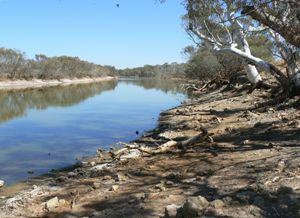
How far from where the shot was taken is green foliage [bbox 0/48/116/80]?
63562 millimetres

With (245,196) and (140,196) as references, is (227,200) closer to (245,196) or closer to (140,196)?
(245,196)

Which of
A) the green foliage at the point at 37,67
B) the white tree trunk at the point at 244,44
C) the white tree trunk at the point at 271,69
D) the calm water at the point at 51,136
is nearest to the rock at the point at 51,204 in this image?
the calm water at the point at 51,136

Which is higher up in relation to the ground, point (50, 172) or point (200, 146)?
point (200, 146)

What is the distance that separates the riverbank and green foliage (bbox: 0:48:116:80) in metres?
55.6

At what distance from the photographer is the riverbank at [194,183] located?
5.14 meters

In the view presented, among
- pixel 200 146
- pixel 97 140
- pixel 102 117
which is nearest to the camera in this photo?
pixel 200 146

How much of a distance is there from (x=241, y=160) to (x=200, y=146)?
2300 millimetres

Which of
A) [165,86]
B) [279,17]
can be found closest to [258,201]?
[279,17]

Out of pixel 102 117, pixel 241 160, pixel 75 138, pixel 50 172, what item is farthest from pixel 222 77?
pixel 241 160

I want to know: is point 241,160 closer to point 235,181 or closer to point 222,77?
point 235,181

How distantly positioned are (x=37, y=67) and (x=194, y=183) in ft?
231

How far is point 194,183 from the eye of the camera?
6.54 meters

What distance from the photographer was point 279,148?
8.00 metres

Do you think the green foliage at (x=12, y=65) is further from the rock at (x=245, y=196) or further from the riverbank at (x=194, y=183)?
the rock at (x=245, y=196)
